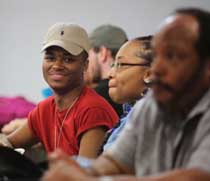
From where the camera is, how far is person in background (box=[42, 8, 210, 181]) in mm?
1107

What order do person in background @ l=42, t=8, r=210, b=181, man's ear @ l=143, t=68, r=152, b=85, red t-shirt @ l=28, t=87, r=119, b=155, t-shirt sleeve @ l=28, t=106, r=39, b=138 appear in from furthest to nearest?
t-shirt sleeve @ l=28, t=106, r=39, b=138 < red t-shirt @ l=28, t=87, r=119, b=155 < man's ear @ l=143, t=68, r=152, b=85 < person in background @ l=42, t=8, r=210, b=181

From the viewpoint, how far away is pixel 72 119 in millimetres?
2072

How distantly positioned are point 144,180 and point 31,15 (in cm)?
297

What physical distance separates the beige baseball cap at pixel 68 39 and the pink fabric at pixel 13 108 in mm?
1317

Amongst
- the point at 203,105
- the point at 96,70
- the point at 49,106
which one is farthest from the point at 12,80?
the point at 203,105

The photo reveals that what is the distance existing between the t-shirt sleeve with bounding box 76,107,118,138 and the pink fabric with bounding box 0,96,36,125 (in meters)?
1.40

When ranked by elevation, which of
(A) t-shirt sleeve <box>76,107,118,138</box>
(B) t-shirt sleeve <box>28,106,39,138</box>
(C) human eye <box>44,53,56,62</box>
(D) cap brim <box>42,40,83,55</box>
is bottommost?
(B) t-shirt sleeve <box>28,106,39,138</box>

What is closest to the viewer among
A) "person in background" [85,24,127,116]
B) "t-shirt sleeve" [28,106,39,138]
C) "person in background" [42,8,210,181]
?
"person in background" [42,8,210,181]

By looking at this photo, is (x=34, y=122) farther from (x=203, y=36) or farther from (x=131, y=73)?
(x=203, y=36)

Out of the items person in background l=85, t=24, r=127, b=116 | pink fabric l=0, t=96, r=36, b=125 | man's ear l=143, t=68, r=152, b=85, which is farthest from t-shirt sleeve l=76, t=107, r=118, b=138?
pink fabric l=0, t=96, r=36, b=125

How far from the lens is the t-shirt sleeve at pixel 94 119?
199 centimetres

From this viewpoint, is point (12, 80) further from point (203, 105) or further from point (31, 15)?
point (203, 105)

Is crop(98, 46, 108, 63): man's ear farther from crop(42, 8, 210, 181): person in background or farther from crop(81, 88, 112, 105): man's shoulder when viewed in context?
crop(42, 8, 210, 181): person in background

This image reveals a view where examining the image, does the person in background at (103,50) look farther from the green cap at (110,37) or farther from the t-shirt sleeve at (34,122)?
the t-shirt sleeve at (34,122)
